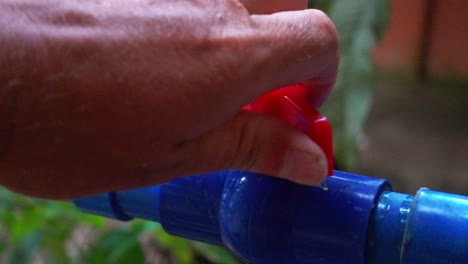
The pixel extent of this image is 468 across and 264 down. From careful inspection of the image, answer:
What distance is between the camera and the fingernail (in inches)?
11.8

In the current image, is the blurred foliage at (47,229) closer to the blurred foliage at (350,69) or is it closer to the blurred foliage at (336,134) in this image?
the blurred foliage at (336,134)

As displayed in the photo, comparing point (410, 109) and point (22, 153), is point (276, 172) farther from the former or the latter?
point (410, 109)

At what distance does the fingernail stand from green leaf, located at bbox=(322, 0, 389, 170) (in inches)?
19.0

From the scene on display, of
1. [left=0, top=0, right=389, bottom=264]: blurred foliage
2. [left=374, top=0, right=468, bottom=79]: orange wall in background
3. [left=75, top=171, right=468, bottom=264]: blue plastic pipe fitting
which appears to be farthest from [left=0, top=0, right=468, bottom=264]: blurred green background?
[left=374, top=0, right=468, bottom=79]: orange wall in background

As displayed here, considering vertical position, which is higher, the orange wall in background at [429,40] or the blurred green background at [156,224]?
the blurred green background at [156,224]

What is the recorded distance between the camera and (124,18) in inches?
10.6

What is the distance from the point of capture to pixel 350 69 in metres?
0.78

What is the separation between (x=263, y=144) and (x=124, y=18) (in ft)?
0.30

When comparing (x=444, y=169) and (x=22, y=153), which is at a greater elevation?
(x=22, y=153)

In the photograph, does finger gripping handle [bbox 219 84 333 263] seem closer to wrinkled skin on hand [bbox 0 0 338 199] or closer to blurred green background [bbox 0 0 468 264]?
wrinkled skin on hand [bbox 0 0 338 199]

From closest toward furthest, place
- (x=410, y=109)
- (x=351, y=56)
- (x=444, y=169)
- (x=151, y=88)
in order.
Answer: (x=151, y=88) < (x=351, y=56) < (x=444, y=169) < (x=410, y=109)

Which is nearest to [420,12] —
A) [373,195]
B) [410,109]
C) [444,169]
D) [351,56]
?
[410,109]

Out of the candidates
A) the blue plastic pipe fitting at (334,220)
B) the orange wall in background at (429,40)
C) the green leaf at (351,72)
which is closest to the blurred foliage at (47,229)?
the green leaf at (351,72)

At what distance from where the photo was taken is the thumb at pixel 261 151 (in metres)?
0.29
